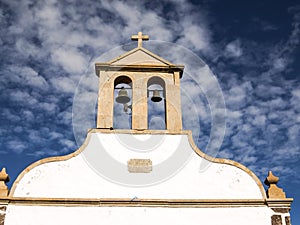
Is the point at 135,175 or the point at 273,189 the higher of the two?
the point at 135,175

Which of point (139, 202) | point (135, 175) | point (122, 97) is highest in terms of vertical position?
point (122, 97)

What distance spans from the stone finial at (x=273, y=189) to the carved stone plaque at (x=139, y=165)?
117 inches

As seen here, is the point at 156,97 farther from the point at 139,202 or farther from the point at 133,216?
the point at 133,216

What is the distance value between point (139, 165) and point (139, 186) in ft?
1.89

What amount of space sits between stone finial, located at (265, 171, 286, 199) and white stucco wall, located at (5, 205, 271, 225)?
0.40 meters

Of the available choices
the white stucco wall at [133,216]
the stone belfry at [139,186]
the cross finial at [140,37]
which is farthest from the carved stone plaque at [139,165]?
the cross finial at [140,37]

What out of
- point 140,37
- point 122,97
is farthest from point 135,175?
point 140,37

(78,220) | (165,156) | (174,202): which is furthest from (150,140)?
(78,220)

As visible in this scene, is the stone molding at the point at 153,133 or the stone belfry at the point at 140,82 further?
the stone belfry at the point at 140,82

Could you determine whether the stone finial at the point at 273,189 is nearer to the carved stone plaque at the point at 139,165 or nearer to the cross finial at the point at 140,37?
the carved stone plaque at the point at 139,165

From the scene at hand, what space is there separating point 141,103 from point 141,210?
3.15m

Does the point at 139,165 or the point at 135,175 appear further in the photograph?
the point at 139,165

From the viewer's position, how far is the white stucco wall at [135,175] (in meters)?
10.4

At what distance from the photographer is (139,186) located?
10578 millimetres
